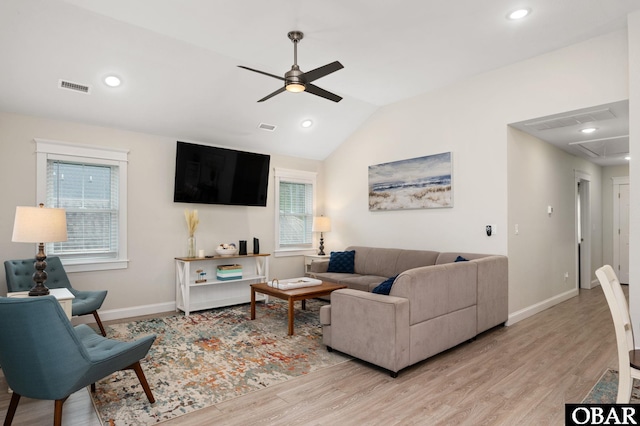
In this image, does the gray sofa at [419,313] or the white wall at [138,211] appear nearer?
the gray sofa at [419,313]

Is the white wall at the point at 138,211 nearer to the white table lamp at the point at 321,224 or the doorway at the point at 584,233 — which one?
the white table lamp at the point at 321,224

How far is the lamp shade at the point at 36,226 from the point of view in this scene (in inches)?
114

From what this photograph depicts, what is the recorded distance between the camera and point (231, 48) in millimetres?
4000

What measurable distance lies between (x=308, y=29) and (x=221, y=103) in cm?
185

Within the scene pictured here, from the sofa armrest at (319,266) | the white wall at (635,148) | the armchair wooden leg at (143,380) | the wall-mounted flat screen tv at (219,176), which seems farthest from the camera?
the sofa armrest at (319,266)

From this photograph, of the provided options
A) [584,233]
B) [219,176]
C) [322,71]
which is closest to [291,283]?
[219,176]

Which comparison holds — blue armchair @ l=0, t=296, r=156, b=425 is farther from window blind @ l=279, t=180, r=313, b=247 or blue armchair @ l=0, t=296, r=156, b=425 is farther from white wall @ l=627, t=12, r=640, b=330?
window blind @ l=279, t=180, r=313, b=247

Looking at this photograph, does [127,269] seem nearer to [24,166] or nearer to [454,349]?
[24,166]

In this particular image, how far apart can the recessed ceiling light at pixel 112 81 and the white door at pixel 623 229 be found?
29.0ft

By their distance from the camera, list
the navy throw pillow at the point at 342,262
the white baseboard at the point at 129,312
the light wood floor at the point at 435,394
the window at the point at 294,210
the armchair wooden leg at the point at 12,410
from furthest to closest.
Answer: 1. the window at the point at 294,210
2. the navy throw pillow at the point at 342,262
3. the white baseboard at the point at 129,312
4. the light wood floor at the point at 435,394
5. the armchair wooden leg at the point at 12,410

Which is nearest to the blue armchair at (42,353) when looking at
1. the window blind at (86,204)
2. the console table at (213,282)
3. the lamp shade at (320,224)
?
the window blind at (86,204)

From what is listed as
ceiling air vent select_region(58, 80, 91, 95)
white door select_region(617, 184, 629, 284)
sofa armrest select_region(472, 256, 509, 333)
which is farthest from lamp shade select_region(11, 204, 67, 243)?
white door select_region(617, 184, 629, 284)

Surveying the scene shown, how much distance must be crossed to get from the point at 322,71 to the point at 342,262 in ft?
11.1

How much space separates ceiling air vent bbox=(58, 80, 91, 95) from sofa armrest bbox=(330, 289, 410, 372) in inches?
140
